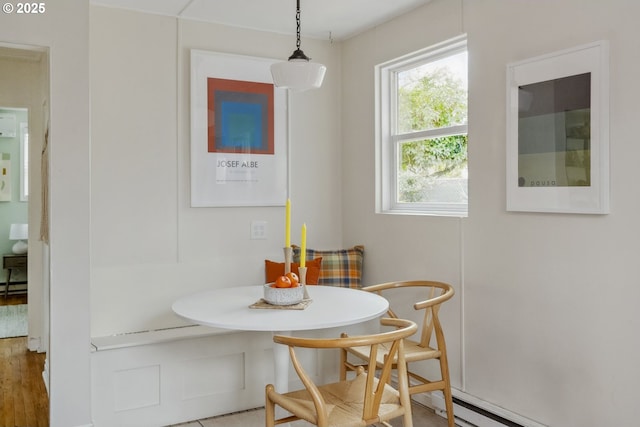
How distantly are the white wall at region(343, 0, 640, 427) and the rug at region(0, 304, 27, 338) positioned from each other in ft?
11.7

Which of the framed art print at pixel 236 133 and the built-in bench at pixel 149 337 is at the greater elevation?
the framed art print at pixel 236 133

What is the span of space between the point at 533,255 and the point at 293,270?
1.49 m

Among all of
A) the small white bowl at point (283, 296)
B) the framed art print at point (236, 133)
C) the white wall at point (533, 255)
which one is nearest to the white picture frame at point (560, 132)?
the white wall at point (533, 255)

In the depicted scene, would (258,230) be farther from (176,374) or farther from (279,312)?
(279,312)

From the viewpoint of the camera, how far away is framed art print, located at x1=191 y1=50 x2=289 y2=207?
351cm

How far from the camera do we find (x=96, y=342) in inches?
115

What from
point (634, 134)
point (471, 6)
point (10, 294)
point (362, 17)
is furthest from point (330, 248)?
point (10, 294)

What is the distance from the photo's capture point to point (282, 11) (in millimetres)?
3369

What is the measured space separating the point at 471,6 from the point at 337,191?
1621mm

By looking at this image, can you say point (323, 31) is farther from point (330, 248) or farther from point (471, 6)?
point (330, 248)

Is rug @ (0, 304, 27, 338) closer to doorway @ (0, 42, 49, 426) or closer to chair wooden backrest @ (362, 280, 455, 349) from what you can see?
doorway @ (0, 42, 49, 426)

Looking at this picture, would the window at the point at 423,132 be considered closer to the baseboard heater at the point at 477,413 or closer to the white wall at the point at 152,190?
the white wall at the point at 152,190

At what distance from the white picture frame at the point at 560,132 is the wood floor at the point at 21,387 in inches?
110

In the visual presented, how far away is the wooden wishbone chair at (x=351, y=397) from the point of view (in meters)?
1.94
